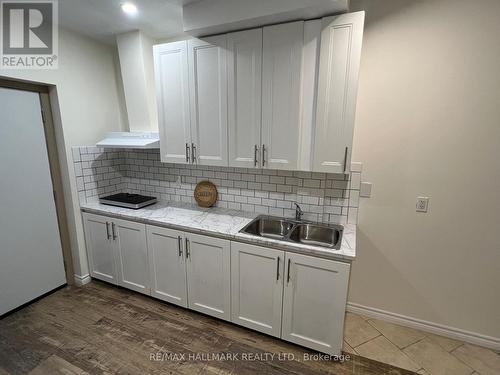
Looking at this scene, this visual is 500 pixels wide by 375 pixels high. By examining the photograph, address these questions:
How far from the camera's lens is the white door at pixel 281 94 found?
1735 millimetres

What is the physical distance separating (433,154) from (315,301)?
143cm

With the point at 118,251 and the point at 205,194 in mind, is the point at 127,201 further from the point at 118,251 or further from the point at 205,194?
the point at 205,194

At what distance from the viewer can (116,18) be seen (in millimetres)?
2123

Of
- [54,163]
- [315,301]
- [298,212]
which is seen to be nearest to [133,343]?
[315,301]

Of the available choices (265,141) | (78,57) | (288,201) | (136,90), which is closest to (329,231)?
(288,201)

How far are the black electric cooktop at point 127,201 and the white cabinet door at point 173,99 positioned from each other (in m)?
0.58

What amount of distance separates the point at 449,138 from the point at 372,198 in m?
0.69

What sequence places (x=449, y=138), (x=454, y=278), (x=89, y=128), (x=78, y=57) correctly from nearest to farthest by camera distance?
(x=449, y=138)
(x=454, y=278)
(x=78, y=57)
(x=89, y=128)

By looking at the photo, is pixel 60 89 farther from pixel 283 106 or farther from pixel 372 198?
pixel 372 198

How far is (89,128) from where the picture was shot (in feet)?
8.57

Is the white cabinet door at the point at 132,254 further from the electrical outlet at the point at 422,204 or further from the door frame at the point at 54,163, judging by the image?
the electrical outlet at the point at 422,204

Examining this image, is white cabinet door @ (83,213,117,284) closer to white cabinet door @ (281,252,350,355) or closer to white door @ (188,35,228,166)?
white door @ (188,35,228,166)

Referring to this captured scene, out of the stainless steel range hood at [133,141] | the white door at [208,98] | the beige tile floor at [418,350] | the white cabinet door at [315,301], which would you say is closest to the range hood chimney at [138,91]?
the stainless steel range hood at [133,141]

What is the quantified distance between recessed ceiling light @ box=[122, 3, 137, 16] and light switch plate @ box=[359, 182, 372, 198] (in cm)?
237
